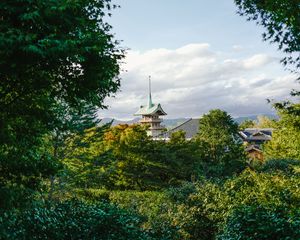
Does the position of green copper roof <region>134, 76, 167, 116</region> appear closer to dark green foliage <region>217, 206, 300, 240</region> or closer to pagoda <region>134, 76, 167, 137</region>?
pagoda <region>134, 76, 167, 137</region>

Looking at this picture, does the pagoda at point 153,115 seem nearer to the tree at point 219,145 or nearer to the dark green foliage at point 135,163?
the tree at point 219,145

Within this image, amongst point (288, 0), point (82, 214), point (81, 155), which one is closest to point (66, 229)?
point (82, 214)

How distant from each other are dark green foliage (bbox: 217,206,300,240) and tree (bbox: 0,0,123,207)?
14.1 ft

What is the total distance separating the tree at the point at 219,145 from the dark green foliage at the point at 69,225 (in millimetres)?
24137

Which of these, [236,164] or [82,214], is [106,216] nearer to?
[82,214]

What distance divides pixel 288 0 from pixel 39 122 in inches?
257

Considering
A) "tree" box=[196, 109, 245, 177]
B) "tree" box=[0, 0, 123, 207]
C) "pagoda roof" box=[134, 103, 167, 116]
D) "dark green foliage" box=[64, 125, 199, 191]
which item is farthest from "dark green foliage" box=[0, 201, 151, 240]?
"pagoda roof" box=[134, 103, 167, 116]

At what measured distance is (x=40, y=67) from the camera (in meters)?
7.37

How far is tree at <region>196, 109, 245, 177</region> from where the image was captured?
31.4m

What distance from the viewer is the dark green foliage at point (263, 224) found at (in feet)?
20.8

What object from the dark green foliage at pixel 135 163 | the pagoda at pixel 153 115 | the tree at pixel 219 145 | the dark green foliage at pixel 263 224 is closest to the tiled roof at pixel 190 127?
the pagoda at pixel 153 115

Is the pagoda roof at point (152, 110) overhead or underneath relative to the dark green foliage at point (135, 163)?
overhead

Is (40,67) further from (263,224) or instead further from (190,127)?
(190,127)

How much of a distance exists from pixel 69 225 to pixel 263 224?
12.8 feet
